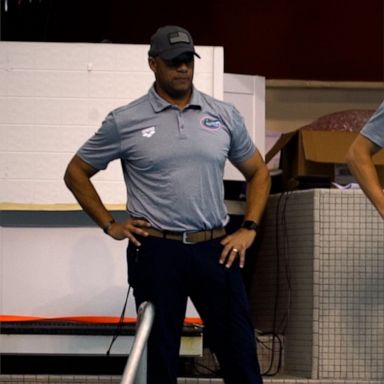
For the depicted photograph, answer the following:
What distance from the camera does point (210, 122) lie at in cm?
512

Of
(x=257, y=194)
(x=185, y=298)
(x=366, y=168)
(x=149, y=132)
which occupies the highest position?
(x=149, y=132)

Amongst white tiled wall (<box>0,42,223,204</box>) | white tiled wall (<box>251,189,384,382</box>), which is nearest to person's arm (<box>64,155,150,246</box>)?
white tiled wall (<box>0,42,223,204</box>)

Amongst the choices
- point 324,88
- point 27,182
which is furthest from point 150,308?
point 324,88

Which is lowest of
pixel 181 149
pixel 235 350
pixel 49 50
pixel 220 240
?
pixel 235 350

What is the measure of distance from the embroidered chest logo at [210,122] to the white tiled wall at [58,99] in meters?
1.45

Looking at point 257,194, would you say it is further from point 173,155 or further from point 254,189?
point 173,155

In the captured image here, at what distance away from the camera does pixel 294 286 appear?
6.77m

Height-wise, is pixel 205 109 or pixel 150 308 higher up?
pixel 205 109

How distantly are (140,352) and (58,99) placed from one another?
3.03 meters

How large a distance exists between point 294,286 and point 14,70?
173cm

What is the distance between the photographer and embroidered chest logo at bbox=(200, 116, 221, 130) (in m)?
5.10

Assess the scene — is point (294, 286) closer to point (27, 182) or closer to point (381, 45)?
point (27, 182)

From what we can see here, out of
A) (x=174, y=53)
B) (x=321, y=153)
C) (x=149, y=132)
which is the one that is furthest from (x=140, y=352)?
(x=321, y=153)

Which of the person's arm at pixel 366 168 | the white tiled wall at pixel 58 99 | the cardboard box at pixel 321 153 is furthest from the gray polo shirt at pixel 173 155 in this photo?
the cardboard box at pixel 321 153
